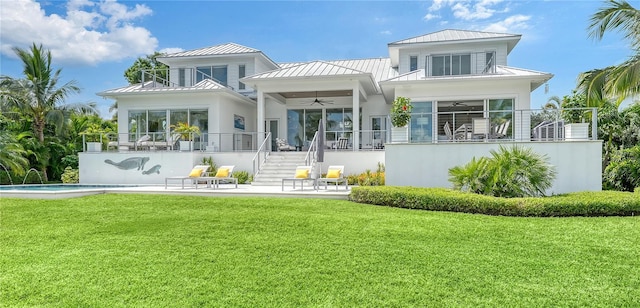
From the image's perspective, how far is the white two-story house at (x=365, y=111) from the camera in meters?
12.2

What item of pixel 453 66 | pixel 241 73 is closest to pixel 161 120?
pixel 241 73

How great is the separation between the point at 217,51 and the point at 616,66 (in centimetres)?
1903

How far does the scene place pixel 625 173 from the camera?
44.6ft

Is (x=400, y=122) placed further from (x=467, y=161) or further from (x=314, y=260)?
(x=314, y=260)

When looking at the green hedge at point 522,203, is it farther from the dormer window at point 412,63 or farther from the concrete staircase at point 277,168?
the dormer window at point 412,63

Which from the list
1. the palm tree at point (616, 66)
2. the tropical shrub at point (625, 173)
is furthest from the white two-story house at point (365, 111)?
the tropical shrub at point (625, 173)

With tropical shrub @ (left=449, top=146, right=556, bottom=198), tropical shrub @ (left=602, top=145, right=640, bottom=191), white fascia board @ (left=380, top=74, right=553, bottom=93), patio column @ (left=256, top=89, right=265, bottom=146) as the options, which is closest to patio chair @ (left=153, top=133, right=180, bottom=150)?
patio column @ (left=256, top=89, right=265, bottom=146)

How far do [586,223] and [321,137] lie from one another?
892 centimetres

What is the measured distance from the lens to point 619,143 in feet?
55.3

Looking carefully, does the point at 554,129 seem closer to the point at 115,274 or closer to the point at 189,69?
Result: the point at 115,274

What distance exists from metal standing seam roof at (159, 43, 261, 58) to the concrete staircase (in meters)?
8.28

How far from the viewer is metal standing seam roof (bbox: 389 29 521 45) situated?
17.9 m

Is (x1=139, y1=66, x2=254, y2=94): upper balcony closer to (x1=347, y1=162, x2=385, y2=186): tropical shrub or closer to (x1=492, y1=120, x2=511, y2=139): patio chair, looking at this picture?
(x1=347, y1=162, x2=385, y2=186): tropical shrub

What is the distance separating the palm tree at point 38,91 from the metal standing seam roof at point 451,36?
20.0 metres
